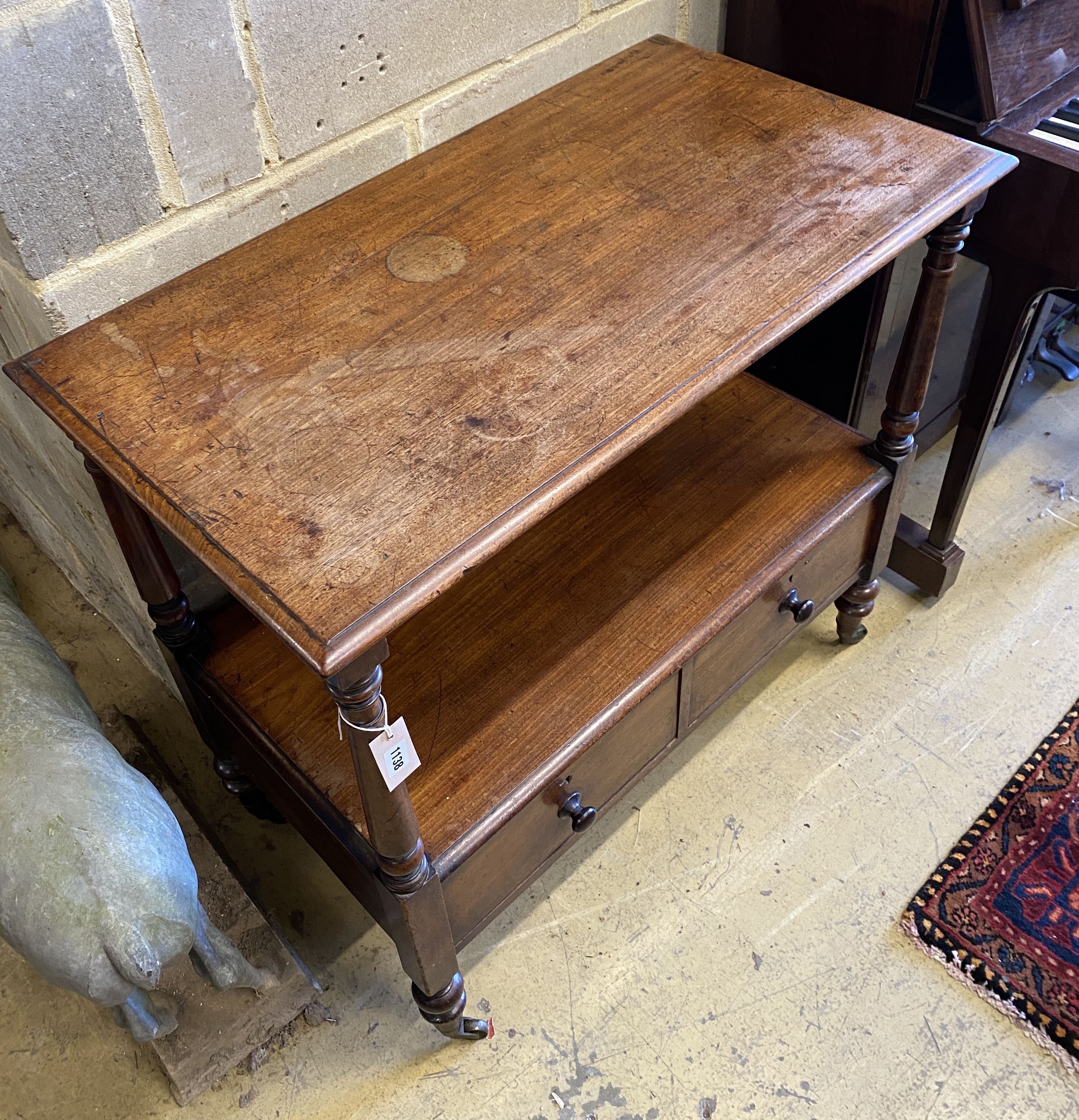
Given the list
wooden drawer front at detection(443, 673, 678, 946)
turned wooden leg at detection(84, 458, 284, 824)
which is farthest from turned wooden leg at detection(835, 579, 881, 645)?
turned wooden leg at detection(84, 458, 284, 824)

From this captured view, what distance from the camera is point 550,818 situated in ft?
4.61

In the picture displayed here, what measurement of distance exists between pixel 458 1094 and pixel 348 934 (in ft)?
0.99

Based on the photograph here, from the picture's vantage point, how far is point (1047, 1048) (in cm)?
150

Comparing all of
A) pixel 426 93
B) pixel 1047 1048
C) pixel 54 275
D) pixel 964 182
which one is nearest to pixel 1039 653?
pixel 1047 1048

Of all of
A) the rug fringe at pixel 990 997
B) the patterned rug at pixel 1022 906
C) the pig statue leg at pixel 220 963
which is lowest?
the rug fringe at pixel 990 997

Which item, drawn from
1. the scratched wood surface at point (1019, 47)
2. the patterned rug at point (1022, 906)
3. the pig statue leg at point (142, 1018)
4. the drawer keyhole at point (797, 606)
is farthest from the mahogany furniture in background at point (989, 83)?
the pig statue leg at point (142, 1018)

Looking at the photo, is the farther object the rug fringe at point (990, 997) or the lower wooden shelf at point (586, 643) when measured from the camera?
the rug fringe at point (990, 997)

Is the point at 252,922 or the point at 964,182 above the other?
the point at 964,182

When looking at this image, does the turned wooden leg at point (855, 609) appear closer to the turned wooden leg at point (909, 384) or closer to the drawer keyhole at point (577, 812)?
the turned wooden leg at point (909, 384)

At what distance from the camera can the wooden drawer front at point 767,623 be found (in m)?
1.54

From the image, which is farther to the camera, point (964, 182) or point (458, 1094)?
point (458, 1094)

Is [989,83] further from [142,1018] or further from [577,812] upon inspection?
[142,1018]

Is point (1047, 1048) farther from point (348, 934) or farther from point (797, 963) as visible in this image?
point (348, 934)

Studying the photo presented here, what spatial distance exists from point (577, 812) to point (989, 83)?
121 centimetres
